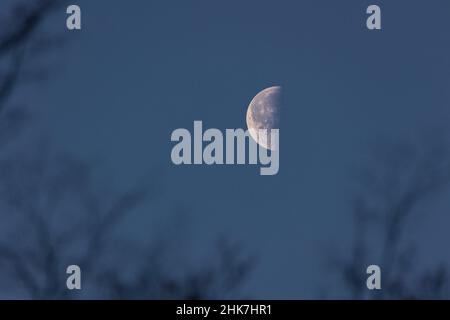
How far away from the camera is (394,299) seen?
36.8 feet

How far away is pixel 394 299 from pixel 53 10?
2.60m

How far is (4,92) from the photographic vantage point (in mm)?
11164

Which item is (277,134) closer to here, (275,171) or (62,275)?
(275,171)

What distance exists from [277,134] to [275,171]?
22cm
